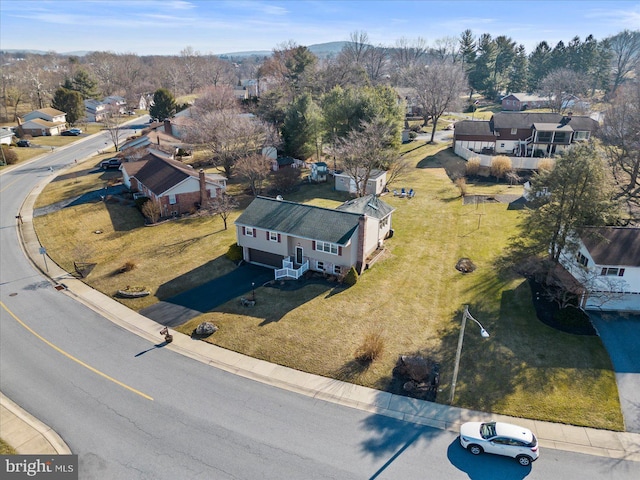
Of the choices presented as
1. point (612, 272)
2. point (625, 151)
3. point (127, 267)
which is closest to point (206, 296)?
point (127, 267)

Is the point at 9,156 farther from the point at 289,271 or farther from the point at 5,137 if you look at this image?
the point at 289,271

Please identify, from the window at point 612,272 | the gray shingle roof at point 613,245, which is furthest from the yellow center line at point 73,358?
the gray shingle roof at point 613,245

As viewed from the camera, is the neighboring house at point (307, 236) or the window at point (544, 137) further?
the window at point (544, 137)

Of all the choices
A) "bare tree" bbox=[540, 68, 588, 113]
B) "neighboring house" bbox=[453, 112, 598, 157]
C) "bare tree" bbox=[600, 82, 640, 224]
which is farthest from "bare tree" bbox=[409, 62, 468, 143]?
"bare tree" bbox=[600, 82, 640, 224]

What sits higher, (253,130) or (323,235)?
(253,130)

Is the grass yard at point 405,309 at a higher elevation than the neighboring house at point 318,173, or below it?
below

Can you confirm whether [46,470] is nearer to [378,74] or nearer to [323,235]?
[323,235]

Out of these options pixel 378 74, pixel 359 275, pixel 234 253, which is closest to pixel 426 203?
pixel 359 275

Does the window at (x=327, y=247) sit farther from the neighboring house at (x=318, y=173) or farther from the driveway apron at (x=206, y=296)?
the neighboring house at (x=318, y=173)
